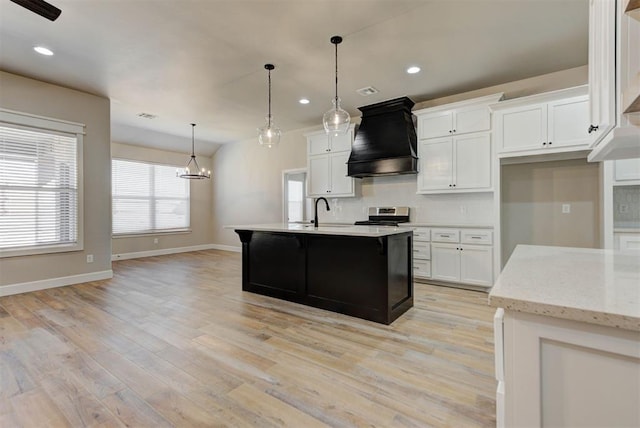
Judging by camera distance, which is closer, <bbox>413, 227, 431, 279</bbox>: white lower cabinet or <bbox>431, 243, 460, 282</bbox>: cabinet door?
<bbox>431, 243, 460, 282</bbox>: cabinet door

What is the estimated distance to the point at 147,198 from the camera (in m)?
7.48

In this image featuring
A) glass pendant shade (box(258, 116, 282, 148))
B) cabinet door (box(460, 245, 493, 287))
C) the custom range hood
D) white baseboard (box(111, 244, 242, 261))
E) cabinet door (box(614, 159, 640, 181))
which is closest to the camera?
cabinet door (box(614, 159, 640, 181))

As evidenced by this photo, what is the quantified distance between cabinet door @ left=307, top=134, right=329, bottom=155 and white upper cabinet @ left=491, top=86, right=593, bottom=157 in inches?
113

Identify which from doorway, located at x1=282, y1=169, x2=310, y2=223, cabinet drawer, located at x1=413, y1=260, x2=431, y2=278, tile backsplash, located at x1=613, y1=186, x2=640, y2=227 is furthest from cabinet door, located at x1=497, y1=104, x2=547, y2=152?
doorway, located at x1=282, y1=169, x2=310, y2=223

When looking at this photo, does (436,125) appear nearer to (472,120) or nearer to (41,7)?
(472,120)

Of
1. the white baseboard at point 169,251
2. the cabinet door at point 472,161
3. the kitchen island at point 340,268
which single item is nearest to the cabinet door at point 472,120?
the cabinet door at point 472,161

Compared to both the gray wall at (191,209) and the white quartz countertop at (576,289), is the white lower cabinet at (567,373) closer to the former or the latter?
the white quartz countertop at (576,289)

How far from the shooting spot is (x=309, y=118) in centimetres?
603

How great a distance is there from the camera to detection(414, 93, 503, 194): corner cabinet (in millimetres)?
4148

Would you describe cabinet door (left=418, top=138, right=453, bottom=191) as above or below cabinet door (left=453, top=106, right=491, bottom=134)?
below

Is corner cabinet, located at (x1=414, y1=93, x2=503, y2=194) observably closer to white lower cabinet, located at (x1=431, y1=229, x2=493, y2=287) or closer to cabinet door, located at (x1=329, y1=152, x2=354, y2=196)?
white lower cabinet, located at (x1=431, y1=229, x2=493, y2=287)

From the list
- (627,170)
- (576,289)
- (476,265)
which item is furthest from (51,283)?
(627,170)

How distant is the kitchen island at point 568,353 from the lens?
734 mm

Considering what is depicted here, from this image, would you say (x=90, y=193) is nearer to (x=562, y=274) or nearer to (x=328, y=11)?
(x=328, y=11)
